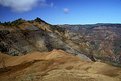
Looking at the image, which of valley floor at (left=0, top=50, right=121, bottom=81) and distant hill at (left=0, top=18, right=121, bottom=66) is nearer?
valley floor at (left=0, top=50, right=121, bottom=81)

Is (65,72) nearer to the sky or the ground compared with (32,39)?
nearer to the ground

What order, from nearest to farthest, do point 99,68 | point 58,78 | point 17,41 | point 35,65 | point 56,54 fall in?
point 58,78 → point 99,68 → point 35,65 → point 56,54 → point 17,41

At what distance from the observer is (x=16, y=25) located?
1977 inches

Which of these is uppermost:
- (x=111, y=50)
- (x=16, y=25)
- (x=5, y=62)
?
(x=16, y=25)

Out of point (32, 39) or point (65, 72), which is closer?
A: point (65, 72)

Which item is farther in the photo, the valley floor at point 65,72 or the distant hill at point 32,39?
the distant hill at point 32,39

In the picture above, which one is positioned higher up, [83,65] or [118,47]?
[83,65]

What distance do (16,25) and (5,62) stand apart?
63.5 feet

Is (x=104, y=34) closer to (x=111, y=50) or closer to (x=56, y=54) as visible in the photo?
(x=111, y=50)

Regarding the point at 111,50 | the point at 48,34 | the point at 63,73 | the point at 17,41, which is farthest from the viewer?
the point at 111,50

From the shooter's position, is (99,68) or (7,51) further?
(7,51)

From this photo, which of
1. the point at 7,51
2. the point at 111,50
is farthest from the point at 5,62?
the point at 111,50

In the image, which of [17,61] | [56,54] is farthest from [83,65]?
[17,61]

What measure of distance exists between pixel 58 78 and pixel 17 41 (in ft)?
87.4
